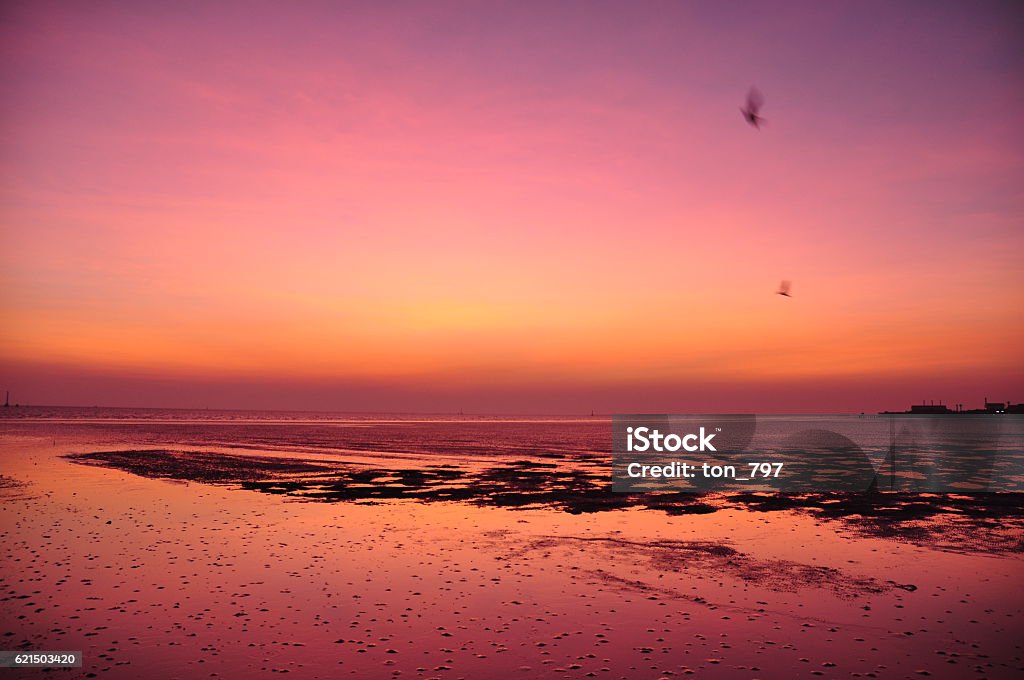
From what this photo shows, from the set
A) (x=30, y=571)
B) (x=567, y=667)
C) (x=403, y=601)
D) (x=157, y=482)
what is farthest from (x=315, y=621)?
(x=157, y=482)

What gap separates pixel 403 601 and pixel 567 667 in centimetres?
402

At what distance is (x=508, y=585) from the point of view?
1313cm

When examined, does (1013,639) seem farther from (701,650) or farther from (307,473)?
(307,473)

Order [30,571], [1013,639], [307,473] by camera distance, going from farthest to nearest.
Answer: [307,473], [30,571], [1013,639]

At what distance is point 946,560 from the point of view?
1577 cm

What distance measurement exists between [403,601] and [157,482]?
21.3 metres

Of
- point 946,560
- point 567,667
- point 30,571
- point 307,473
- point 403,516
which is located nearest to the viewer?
point 567,667

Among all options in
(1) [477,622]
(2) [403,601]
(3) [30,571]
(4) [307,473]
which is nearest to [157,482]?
(4) [307,473]

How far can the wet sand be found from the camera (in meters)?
9.52

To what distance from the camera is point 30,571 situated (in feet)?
44.4

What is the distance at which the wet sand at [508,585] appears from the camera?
9516mm

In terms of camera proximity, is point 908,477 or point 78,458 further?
point 78,458

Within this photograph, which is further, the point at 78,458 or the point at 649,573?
the point at 78,458

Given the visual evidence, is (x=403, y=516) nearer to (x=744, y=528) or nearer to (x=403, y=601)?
(x=403, y=601)
